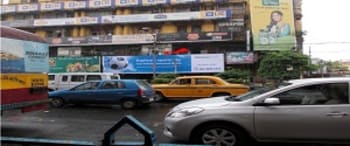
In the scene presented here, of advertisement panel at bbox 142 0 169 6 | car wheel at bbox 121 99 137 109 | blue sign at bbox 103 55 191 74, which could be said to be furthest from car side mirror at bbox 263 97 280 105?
advertisement panel at bbox 142 0 169 6

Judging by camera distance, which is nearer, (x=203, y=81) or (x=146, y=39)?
(x=203, y=81)

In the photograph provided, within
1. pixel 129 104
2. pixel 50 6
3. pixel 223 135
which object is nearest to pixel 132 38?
pixel 50 6

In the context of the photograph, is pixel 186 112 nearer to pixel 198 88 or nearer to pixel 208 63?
pixel 198 88

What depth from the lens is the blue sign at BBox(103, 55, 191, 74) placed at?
1512 inches

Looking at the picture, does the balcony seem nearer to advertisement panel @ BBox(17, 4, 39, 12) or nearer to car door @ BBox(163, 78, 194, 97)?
advertisement panel @ BBox(17, 4, 39, 12)

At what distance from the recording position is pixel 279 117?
6.43 meters

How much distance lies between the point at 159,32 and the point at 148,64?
5.60 metres

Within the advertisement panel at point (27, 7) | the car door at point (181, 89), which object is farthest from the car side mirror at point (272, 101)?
the advertisement panel at point (27, 7)

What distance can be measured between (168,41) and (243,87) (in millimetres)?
25416

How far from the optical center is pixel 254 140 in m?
6.66

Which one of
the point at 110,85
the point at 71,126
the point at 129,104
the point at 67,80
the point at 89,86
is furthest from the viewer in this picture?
the point at 67,80

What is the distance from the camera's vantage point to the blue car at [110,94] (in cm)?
1483

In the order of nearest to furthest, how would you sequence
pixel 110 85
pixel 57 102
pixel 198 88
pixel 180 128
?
pixel 180 128 → pixel 110 85 → pixel 57 102 → pixel 198 88

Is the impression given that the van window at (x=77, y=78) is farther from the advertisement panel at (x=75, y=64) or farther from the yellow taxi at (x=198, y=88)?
the advertisement panel at (x=75, y=64)
